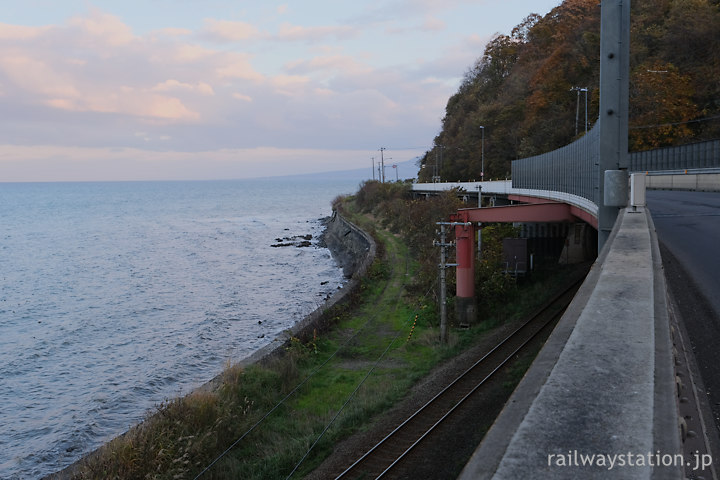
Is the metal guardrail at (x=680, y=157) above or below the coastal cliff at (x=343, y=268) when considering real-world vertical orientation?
above

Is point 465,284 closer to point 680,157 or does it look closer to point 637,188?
point 637,188

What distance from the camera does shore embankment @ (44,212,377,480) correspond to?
17.4 metres

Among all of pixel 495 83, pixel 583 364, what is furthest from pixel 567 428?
pixel 495 83

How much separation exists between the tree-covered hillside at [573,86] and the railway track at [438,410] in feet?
116

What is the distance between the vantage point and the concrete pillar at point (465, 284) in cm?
2462

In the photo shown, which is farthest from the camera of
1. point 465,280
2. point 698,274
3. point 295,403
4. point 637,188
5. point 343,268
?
point 343,268

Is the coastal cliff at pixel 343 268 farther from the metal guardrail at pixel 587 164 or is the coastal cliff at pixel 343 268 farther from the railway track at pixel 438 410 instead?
the metal guardrail at pixel 587 164

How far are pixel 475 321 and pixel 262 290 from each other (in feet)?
66.3

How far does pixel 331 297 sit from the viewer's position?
32.0 meters

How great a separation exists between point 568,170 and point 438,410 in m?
15.7

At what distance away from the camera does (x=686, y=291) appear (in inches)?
464

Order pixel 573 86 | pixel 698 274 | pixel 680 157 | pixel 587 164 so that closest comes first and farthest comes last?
1. pixel 698 274
2. pixel 587 164
3. pixel 680 157
4. pixel 573 86

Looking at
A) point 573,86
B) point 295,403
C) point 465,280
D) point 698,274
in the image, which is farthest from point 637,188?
point 573,86

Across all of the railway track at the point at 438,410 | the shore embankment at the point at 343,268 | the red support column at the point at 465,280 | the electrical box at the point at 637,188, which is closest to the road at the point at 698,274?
the electrical box at the point at 637,188
